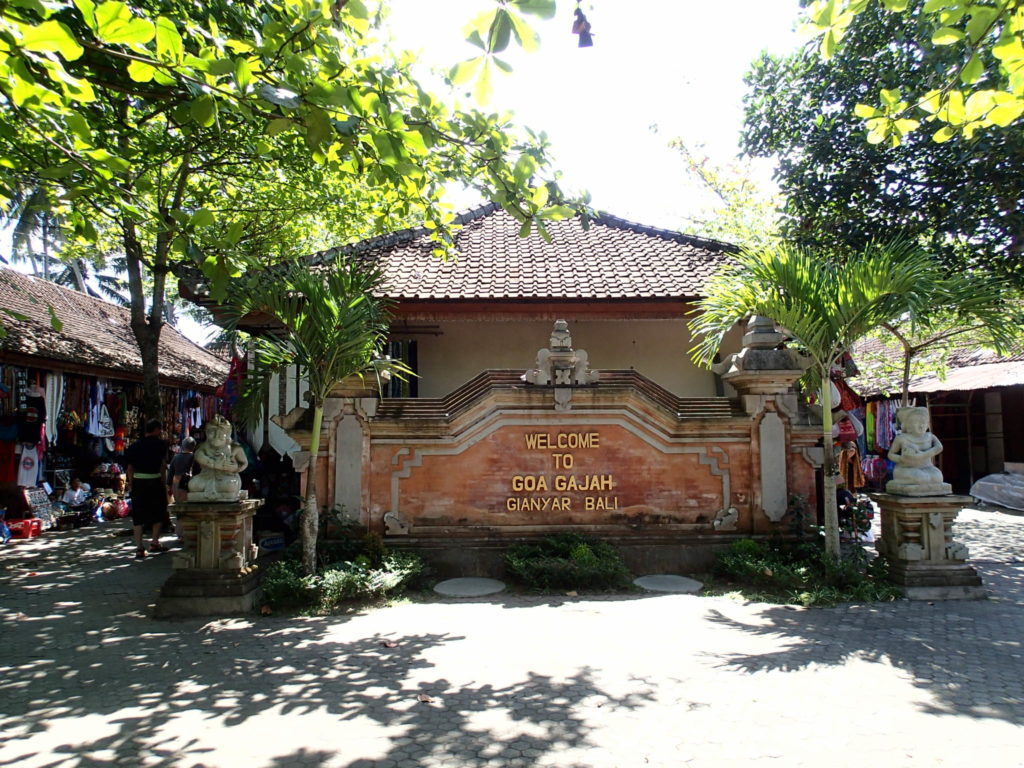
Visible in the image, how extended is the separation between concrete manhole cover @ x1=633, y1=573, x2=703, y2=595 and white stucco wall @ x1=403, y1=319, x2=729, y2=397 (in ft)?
13.7

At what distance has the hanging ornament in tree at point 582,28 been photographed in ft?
11.3

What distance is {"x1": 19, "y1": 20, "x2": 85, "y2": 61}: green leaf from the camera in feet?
8.09

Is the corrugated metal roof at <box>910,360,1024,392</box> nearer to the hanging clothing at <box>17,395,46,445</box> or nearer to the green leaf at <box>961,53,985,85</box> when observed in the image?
the green leaf at <box>961,53,985,85</box>

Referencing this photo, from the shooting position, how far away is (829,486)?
6.89m

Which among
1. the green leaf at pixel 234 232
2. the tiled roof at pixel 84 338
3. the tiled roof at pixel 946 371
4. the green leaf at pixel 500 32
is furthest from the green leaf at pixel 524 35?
the tiled roof at pixel 946 371

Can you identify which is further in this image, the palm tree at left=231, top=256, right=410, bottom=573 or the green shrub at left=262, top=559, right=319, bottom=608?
the palm tree at left=231, top=256, right=410, bottom=573

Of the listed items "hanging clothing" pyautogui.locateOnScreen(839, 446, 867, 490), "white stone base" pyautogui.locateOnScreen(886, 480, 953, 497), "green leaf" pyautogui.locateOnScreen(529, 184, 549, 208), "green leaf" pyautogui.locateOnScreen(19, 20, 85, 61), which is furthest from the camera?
"hanging clothing" pyautogui.locateOnScreen(839, 446, 867, 490)

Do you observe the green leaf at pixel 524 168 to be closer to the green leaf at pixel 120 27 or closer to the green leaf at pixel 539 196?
the green leaf at pixel 539 196

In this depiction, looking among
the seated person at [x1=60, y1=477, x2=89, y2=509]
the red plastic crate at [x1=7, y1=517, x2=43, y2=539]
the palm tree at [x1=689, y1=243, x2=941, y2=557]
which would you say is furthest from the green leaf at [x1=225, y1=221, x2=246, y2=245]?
the seated person at [x1=60, y1=477, x2=89, y2=509]

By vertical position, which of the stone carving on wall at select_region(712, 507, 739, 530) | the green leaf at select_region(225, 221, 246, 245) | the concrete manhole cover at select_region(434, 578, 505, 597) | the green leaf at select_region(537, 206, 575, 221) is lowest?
the concrete manhole cover at select_region(434, 578, 505, 597)

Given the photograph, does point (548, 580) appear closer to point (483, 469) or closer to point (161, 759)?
point (483, 469)

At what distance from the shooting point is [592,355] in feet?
35.6

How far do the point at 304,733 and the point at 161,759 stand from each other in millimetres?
691

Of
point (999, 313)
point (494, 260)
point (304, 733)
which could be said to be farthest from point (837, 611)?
point (494, 260)
